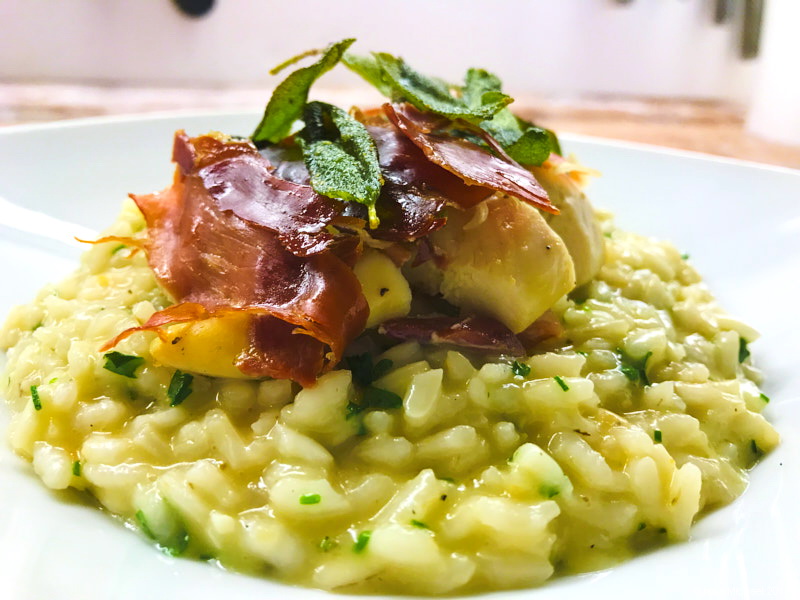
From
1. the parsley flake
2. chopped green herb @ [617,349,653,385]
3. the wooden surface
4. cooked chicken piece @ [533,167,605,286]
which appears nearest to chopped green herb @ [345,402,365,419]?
the parsley flake

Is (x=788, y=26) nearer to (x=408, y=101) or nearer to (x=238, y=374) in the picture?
(x=408, y=101)

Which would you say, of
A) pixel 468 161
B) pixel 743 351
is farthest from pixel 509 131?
pixel 743 351

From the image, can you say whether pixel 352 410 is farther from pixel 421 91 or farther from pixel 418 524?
pixel 421 91

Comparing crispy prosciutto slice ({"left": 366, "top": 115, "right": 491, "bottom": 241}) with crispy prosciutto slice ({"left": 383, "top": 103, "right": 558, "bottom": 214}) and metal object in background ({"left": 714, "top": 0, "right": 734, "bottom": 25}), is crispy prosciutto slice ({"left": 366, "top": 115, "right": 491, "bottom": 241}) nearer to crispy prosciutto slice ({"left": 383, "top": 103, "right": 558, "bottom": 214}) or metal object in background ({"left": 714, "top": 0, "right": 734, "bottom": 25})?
crispy prosciutto slice ({"left": 383, "top": 103, "right": 558, "bottom": 214})

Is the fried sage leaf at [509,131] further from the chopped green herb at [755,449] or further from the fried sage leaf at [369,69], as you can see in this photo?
the chopped green herb at [755,449]

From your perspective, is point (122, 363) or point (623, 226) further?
point (623, 226)

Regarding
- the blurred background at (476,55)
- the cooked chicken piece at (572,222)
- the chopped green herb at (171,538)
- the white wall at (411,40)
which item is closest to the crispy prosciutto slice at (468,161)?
the cooked chicken piece at (572,222)

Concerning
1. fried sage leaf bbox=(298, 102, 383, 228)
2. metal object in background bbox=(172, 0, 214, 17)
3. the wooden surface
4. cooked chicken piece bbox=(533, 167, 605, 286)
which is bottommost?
the wooden surface

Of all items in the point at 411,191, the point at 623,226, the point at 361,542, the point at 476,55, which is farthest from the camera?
the point at 476,55
